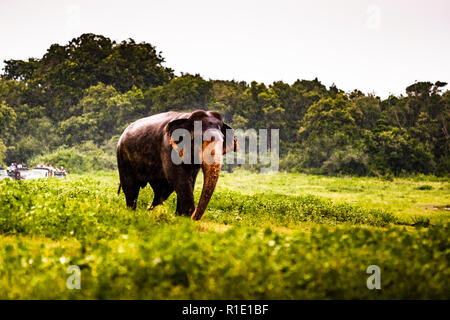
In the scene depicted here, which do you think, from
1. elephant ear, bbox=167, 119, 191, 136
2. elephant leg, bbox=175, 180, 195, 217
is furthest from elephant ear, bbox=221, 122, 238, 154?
elephant leg, bbox=175, 180, 195, 217

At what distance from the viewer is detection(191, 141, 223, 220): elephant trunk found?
9203mm

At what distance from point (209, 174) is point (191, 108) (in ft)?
125

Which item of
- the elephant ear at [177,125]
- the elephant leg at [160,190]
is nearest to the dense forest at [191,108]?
the elephant leg at [160,190]

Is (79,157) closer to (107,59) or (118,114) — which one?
(118,114)

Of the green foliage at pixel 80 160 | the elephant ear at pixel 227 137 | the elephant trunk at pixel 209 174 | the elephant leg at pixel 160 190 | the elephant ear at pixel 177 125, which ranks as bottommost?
the green foliage at pixel 80 160

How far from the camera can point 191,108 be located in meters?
46.8

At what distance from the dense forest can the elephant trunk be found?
87.9ft

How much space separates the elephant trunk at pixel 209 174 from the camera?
920 cm

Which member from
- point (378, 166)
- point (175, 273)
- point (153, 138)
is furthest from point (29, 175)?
point (175, 273)

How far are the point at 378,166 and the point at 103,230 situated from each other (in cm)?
2991

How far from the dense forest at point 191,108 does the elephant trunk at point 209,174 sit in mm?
26780
